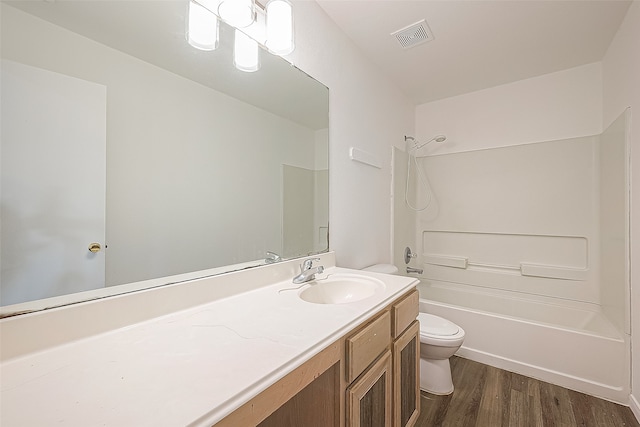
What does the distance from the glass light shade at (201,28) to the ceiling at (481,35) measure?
2.79 ft

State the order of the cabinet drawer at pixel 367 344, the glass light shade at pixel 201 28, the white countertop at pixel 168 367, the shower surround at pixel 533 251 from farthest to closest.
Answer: the shower surround at pixel 533 251, the glass light shade at pixel 201 28, the cabinet drawer at pixel 367 344, the white countertop at pixel 168 367

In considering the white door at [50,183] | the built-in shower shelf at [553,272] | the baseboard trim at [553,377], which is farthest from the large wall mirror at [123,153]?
the built-in shower shelf at [553,272]

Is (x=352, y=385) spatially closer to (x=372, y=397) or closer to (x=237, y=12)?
(x=372, y=397)

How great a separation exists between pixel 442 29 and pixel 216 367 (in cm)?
222

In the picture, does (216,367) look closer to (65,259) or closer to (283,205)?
(65,259)

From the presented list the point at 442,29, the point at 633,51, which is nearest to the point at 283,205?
the point at 442,29

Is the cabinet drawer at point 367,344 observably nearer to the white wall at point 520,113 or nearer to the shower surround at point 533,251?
the shower surround at point 533,251

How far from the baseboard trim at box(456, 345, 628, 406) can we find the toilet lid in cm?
50

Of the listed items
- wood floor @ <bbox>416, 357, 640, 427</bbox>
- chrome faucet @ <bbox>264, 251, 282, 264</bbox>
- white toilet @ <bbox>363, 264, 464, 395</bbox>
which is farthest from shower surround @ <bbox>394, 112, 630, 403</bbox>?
chrome faucet @ <bbox>264, 251, 282, 264</bbox>

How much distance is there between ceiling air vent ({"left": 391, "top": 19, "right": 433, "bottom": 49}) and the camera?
175 cm

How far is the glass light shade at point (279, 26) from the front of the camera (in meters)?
1.23

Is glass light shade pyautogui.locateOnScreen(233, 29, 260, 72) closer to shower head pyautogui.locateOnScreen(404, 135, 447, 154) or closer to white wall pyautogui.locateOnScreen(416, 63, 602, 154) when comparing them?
shower head pyautogui.locateOnScreen(404, 135, 447, 154)

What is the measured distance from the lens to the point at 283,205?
143 cm

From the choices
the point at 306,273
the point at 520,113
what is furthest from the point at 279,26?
the point at 520,113
